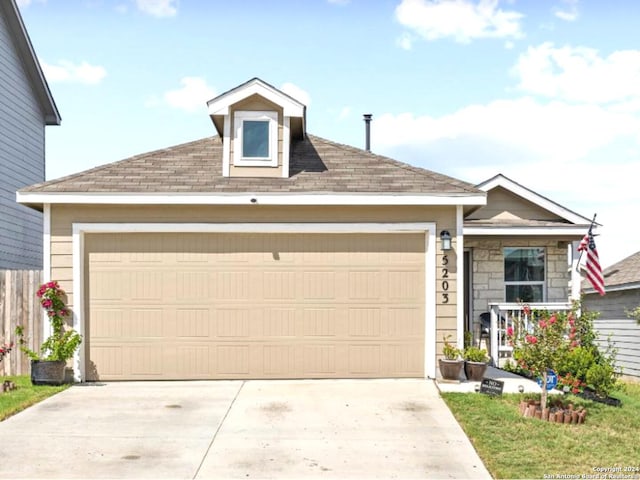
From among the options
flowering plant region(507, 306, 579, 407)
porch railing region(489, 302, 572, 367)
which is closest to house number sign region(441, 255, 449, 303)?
flowering plant region(507, 306, 579, 407)

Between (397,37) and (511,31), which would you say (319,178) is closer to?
(397,37)

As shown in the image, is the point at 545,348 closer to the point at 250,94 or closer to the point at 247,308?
the point at 247,308

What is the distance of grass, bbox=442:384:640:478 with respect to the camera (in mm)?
5910

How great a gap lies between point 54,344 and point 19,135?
315 inches

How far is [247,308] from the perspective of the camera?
9719 mm

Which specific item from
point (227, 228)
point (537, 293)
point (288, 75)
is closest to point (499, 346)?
point (537, 293)

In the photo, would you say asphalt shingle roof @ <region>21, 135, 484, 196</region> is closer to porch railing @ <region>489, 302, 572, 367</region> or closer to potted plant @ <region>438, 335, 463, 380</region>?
potted plant @ <region>438, 335, 463, 380</region>

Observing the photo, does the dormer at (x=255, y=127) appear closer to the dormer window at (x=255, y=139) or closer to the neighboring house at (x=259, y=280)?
the dormer window at (x=255, y=139)

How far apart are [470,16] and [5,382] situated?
29.8 feet

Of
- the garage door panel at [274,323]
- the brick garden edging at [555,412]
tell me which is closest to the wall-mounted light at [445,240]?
the garage door panel at [274,323]

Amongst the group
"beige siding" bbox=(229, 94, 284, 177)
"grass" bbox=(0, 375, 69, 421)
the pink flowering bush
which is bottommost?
"grass" bbox=(0, 375, 69, 421)

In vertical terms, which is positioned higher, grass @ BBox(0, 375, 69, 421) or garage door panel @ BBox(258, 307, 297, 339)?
garage door panel @ BBox(258, 307, 297, 339)

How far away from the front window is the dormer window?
224 inches

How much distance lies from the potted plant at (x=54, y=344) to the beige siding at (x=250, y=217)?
23 cm
